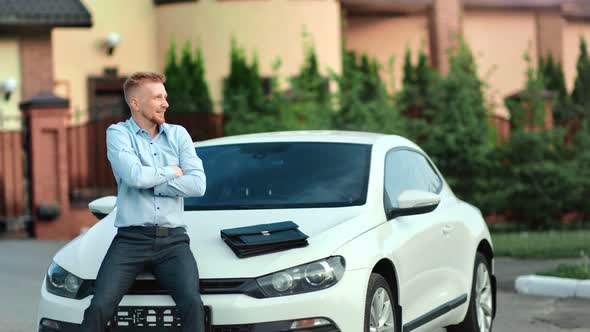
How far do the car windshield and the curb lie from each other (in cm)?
454

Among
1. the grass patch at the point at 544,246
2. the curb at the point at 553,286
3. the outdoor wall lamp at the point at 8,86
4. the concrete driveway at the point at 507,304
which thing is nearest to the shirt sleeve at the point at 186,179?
the concrete driveway at the point at 507,304

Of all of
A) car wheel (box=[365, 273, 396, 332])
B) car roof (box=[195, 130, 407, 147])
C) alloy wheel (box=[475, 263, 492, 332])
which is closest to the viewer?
car wheel (box=[365, 273, 396, 332])

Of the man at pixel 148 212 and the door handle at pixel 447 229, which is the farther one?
the door handle at pixel 447 229

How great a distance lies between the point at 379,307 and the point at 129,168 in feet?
5.30

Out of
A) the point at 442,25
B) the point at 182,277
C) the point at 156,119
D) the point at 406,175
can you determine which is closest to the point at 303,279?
the point at 182,277

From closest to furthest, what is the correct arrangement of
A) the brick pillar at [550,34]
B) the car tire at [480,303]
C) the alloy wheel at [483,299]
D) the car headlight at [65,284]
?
the car headlight at [65,284]
the car tire at [480,303]
the alloy wheel at [483,299]
the brick pillar at [550,34]

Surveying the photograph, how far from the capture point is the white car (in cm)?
561

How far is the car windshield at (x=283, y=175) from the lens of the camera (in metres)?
6.78

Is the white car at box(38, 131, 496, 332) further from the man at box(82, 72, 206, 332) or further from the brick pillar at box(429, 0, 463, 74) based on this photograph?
the brick pillar at box(429, 0, 463, 74)

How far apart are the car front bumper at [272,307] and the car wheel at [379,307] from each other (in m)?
0.10

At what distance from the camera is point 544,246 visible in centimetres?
1644

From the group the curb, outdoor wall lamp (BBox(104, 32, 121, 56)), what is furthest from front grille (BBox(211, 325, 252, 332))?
outdoor wall lamp (BBox(104, 32, 121, 56))

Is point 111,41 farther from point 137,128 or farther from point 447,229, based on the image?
point 137,128

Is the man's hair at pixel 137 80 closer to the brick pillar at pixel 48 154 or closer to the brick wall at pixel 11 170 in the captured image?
the brick pillar at pixel 48 154
